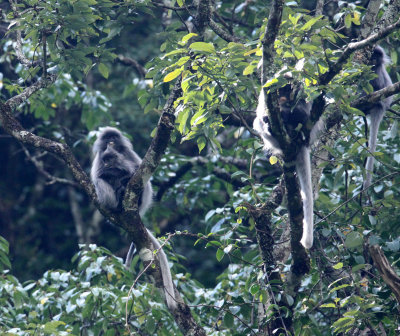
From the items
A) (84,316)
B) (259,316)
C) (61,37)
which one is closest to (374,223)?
(259,316)

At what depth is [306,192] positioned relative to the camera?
340cm

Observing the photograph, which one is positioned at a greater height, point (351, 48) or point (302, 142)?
point (351, 48)

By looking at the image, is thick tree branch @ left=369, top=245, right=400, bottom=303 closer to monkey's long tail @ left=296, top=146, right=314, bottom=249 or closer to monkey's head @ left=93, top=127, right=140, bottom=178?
monkey's long tail @ left=296, top=146, right=314, bottom=249

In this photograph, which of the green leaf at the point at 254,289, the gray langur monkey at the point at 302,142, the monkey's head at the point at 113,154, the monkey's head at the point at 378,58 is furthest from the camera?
→ the monkey's head at the point at 378,58

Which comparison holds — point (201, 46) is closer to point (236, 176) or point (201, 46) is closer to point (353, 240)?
point (236, 176)

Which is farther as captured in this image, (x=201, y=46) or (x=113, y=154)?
(x=113, y=154)

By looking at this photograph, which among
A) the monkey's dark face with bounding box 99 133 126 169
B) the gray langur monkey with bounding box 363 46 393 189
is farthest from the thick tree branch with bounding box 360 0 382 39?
the monkey's dark face with bounding box 99 133 126 169

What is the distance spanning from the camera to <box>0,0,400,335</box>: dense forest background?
2.97m

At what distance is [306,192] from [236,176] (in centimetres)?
48

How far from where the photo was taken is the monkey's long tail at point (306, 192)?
3.14m

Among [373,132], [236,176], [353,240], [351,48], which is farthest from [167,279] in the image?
[373,132]

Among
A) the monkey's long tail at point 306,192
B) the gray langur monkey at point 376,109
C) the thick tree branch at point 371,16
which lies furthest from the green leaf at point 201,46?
the thick tree branch at point 371,16

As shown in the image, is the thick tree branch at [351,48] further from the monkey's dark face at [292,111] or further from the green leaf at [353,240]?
the monkey's dark face at [292,111]

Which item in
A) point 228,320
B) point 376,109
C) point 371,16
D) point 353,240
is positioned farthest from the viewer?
point 376,109
